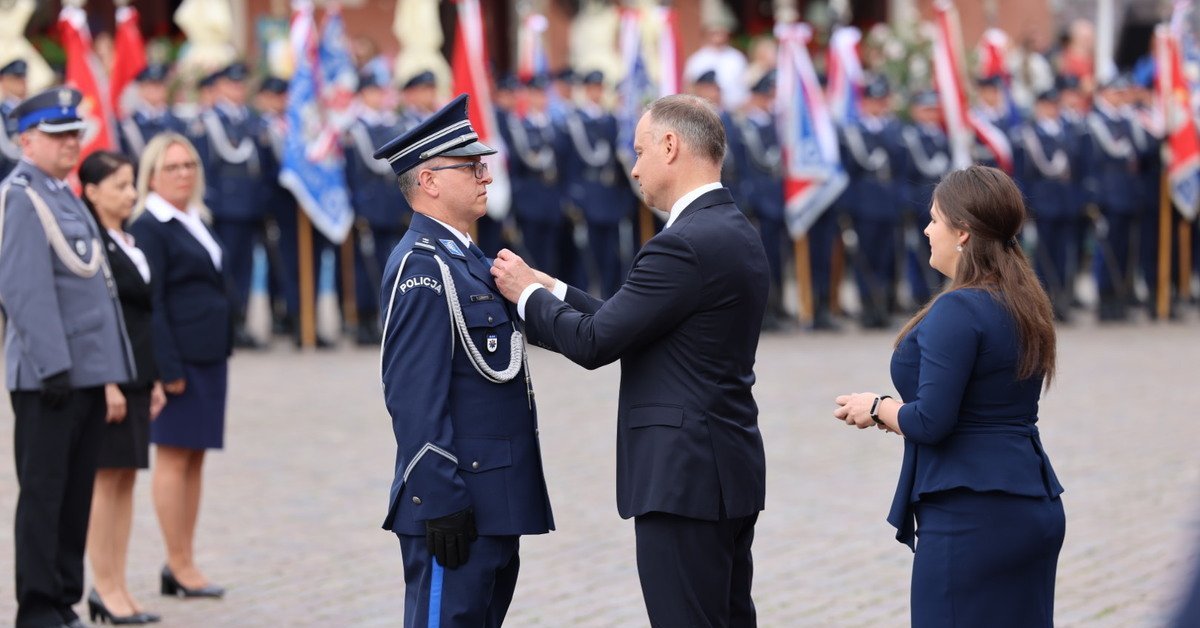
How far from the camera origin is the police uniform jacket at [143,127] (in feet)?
47.0

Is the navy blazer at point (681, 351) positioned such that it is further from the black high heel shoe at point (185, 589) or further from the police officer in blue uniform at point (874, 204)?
the police officer in blue uniform at point (874, 204)

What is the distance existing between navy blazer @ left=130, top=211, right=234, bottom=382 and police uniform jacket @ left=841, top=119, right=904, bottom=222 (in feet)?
33.1

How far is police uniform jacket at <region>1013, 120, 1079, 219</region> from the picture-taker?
16.5 meters

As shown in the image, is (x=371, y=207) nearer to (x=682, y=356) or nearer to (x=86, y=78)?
(x=86, y=78)

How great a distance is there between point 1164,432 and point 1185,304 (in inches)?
287

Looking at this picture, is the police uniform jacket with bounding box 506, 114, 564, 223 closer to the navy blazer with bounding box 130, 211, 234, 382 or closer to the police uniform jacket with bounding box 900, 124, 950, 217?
the police uniform jacket with bounding box 900, 124, 950, 217

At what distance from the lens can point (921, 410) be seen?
170 inches

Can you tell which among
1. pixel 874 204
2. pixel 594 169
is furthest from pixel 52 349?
pixel 874 204

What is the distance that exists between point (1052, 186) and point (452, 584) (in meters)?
13.0

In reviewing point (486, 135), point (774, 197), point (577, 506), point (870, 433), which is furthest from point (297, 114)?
point (577, 506)

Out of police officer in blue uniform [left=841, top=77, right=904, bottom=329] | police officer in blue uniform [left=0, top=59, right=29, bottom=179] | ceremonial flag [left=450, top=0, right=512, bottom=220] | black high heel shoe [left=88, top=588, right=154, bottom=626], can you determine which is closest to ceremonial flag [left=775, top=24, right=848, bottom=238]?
police officer in blue uniform [left=841, top=77, right=904, bottom=329]

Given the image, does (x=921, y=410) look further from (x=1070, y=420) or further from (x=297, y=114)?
(x=297, y=114)

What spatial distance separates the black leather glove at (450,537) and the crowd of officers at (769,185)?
10.4 meters

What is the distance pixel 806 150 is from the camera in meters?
16.0
